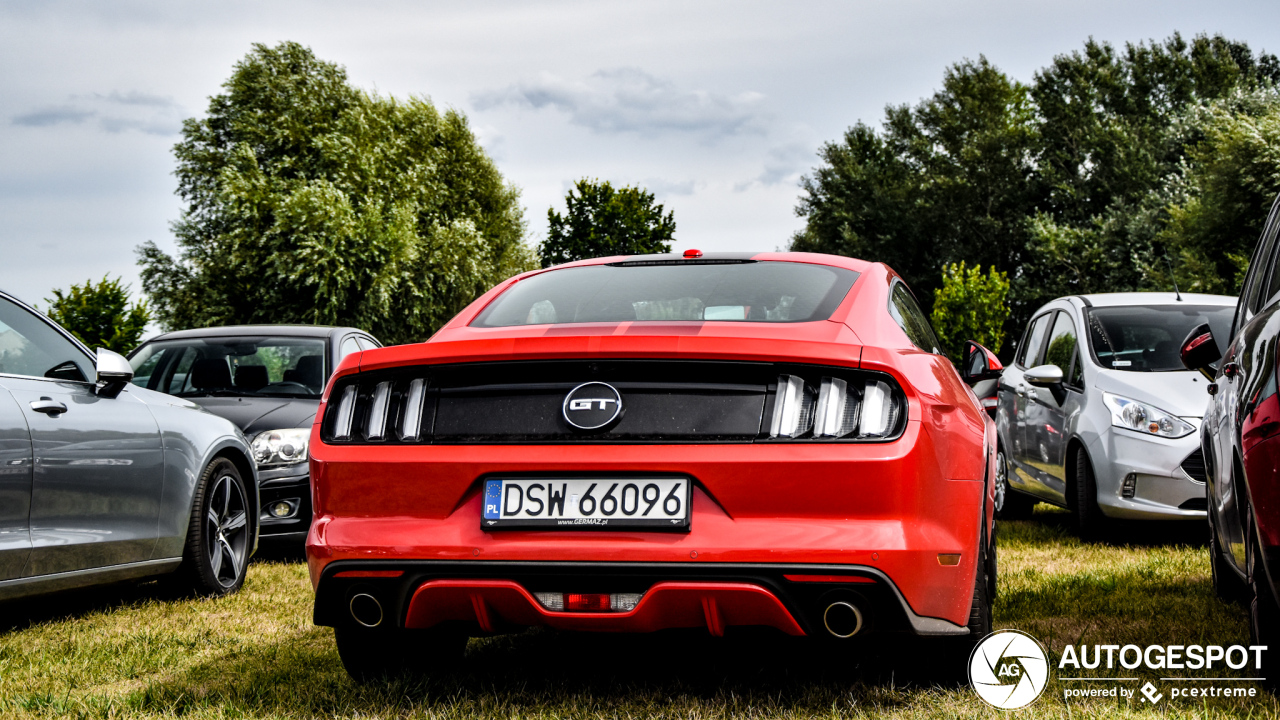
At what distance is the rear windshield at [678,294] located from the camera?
3762 millimetres

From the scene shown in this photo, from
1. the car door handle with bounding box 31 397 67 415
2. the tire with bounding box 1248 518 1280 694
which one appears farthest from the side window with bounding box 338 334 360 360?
the tire with bounding box 1248 518 1280 694

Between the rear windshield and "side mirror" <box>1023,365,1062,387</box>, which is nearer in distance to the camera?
the rear windshield

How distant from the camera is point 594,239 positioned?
61688mm

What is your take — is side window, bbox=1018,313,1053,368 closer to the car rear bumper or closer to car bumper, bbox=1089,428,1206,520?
car bumper, bbox=1089,428,1206,520

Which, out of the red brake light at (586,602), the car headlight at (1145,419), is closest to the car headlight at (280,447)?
the red brake light at (586,602)

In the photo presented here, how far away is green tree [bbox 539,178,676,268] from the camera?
6169cm

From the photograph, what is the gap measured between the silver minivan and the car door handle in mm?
5925

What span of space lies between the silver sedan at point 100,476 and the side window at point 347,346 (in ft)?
7.71

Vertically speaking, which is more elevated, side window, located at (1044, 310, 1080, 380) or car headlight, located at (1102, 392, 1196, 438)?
side window, located at (1044, 310, 1080, 380)

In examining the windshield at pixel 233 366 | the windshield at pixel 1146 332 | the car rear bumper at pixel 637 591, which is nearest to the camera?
the car rear bumper at pixel 637 591

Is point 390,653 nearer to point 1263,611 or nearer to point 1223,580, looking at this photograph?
point 1263,611

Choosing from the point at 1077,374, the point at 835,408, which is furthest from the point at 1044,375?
the point at 835,408

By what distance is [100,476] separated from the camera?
16.8ft

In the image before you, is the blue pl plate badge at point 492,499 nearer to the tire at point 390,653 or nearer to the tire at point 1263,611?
the tire at point 390,653
